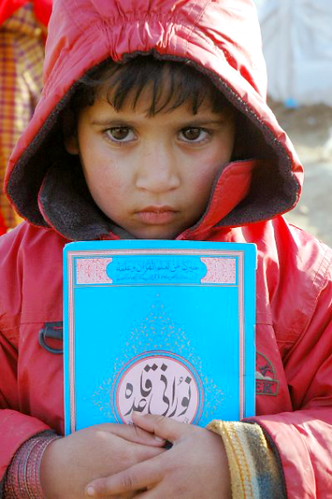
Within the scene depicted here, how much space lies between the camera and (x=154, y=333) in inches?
65.4

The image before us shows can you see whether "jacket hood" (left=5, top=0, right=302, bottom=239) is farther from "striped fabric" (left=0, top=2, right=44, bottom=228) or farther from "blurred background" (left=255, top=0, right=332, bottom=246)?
"blurred background" (left=255, top=0, right=332, bottom=246)

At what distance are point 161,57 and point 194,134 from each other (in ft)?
0.63

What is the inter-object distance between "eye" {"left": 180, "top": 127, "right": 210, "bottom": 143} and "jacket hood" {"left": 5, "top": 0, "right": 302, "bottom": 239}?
0.31 feet

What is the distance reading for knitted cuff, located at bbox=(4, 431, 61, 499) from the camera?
5.38 feet

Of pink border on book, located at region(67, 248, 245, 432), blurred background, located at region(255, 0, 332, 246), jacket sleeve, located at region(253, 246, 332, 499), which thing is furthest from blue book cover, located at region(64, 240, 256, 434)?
blurred background, located at region(255, 0, 332, 246)

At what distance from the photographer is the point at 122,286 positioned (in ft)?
5.45

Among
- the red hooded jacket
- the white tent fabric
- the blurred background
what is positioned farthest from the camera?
the white tent fabric

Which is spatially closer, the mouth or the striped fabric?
the mouth

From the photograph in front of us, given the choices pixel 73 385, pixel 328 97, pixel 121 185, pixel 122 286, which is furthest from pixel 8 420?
pixel 328 97

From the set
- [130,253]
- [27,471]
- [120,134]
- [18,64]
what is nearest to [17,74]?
[18,64]

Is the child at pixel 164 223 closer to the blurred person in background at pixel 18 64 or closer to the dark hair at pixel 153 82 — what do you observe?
the dark hair at pixel 153 82

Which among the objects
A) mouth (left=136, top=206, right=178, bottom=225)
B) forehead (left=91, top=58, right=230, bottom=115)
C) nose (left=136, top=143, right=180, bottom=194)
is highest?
forehead (left=91, top=58, right=230, bottom=115)

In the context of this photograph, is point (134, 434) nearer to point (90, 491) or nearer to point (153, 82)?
point (90, 491)

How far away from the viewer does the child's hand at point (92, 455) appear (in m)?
1.59
